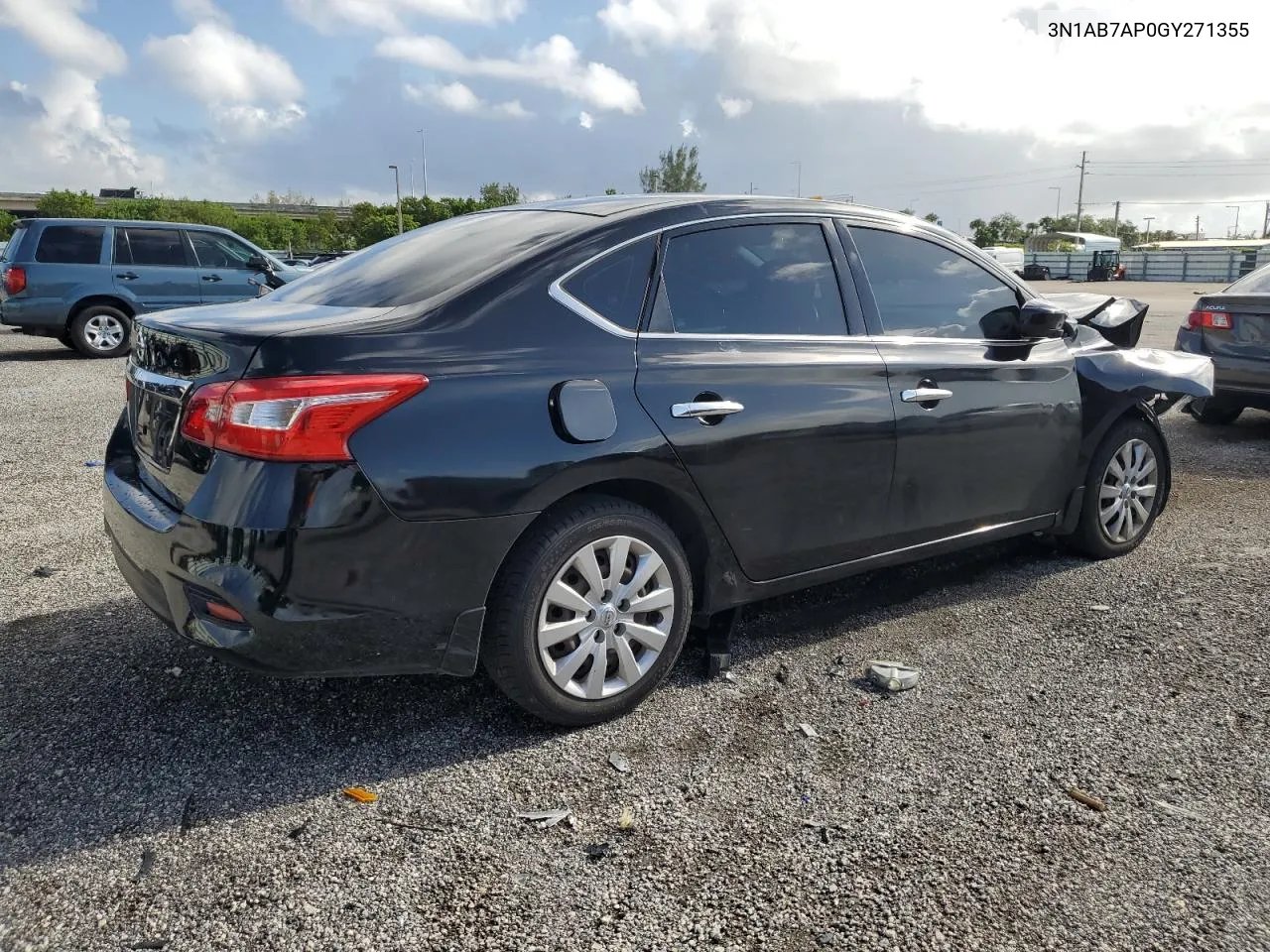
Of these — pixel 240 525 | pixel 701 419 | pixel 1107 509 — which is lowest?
pixel 1107 509

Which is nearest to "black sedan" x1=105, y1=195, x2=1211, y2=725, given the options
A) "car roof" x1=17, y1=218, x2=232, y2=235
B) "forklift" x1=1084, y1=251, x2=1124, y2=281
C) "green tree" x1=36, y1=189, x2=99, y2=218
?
"car roof" x1=17, y1=218, x2=232, y2=235

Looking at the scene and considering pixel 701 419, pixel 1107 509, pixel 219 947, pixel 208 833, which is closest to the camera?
pixel 219 947

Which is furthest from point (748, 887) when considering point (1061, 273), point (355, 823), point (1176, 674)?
point (1061, 273)

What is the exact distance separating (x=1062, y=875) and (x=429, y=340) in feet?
7.14

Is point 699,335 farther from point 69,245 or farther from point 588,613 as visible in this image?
point 69,245

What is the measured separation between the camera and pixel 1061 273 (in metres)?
65.2

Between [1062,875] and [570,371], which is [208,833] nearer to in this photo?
Answer: [570,371]

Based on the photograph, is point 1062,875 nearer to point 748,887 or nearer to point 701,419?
point 748,887

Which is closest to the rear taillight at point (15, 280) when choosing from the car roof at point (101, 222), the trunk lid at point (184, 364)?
the car roof at point (101, 222)

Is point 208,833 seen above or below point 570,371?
below

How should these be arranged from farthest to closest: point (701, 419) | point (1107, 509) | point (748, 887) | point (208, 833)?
point (1107, 509)
point (701, 419)
point (208, 833)
point (748, 887)

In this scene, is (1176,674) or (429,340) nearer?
(429,340)

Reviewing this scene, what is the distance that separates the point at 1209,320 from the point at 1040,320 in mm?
4675

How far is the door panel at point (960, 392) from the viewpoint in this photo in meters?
3.86
